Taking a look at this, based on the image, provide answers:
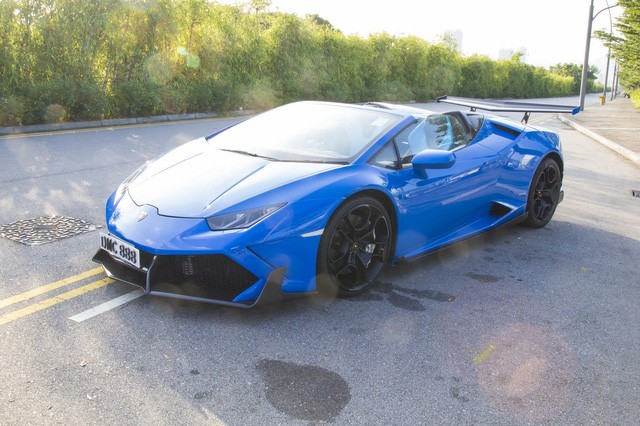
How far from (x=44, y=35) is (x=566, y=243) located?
37.4 ft

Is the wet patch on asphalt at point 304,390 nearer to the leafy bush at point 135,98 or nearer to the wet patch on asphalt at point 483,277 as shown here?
the wet patch on asphalt at point 483,277

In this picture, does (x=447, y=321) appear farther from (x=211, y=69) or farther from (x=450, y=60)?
(x=450, y=60)

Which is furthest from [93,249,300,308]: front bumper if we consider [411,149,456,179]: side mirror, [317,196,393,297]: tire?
[411,149,456,179]: side mirror

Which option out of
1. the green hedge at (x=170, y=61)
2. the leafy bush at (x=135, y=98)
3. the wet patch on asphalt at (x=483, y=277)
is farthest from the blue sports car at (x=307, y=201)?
the leafy bush at (x=135, y=98)

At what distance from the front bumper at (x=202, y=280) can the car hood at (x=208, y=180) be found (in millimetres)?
286

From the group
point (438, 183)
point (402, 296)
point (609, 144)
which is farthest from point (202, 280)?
point (609, 144)

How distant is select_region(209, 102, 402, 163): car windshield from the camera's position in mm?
4223

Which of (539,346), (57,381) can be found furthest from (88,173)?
(539,346)

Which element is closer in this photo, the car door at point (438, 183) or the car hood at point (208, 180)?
the car hood at point (208, 180)

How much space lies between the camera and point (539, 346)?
3445mm

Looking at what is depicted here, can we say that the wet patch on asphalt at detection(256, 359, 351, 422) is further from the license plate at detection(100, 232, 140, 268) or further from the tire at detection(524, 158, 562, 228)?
the tire at detection(524, 158, 562, 228)

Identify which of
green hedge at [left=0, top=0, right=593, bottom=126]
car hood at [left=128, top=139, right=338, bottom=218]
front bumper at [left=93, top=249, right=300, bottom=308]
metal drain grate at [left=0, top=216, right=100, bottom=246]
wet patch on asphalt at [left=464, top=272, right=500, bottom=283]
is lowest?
wet patch on asphalt at [left=464, top=272, right=500, bottom=283]

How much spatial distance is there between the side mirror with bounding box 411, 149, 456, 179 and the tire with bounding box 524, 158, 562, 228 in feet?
5.86

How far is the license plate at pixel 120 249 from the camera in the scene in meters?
3.43
